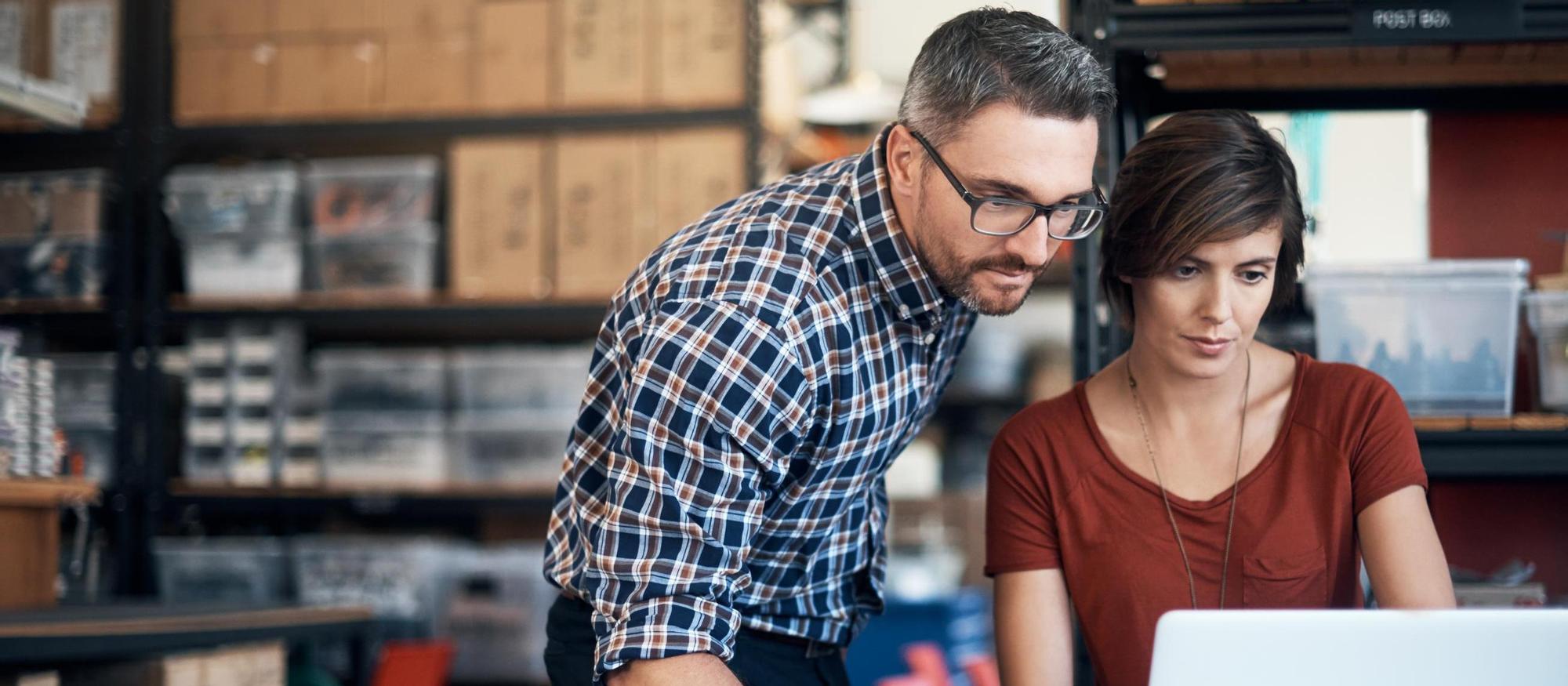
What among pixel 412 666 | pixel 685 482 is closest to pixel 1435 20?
pixel 685 482

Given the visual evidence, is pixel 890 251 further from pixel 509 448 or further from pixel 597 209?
pixel 509 448

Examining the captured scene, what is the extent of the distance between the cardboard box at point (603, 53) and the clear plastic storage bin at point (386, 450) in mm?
931

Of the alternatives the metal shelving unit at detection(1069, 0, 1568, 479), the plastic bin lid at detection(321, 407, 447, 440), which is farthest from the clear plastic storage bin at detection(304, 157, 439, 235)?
the metal shelving unit at detection(1069, 0, 1568, 479)

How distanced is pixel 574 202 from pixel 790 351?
7.87 ft

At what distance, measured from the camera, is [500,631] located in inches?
141

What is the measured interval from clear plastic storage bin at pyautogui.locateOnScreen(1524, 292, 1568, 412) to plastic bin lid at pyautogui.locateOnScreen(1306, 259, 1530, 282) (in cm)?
5

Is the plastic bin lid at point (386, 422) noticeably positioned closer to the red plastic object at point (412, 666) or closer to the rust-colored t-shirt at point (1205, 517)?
the red plastic object at point (412, 666)

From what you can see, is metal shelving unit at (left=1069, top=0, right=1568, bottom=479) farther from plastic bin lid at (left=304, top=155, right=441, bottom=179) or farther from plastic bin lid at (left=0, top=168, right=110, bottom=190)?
plastic bin lid at (left=0, top=168, right=110, bottom=190)

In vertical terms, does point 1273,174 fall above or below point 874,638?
above

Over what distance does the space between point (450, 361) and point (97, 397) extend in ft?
3.06

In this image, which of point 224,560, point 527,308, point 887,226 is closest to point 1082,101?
point 887,226

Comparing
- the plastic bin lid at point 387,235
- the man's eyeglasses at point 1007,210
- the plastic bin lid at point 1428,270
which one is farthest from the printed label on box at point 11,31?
the plastic bin lid at point 1428,270

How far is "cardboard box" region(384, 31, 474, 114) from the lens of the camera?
12.0 feet

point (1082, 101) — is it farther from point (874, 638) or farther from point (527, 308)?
point (527, 308)
